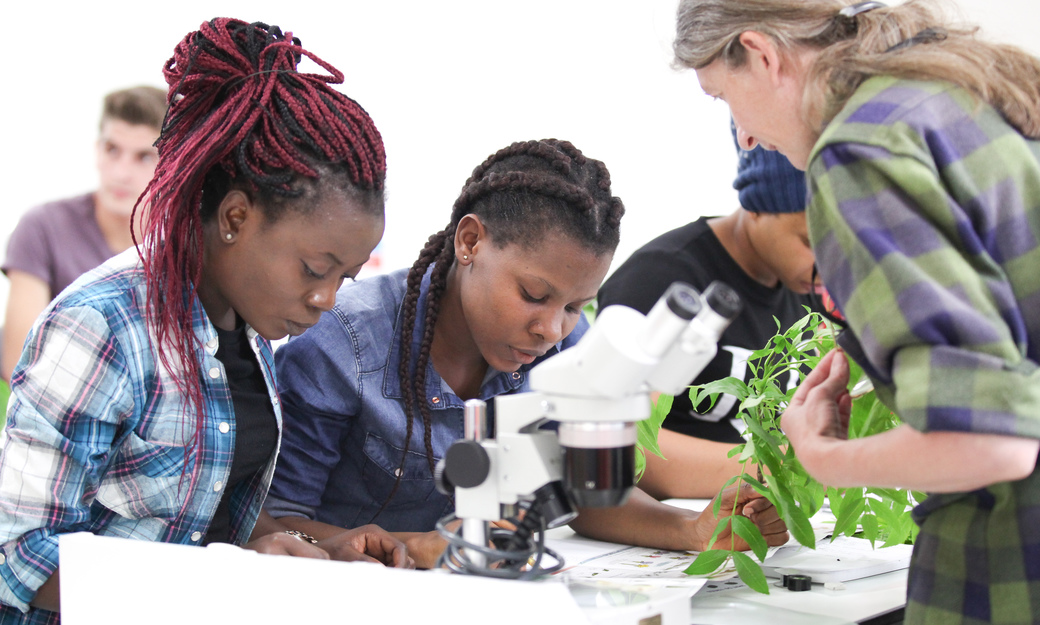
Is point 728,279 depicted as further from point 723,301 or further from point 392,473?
point 723,301

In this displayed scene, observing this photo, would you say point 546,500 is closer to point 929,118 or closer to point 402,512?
point 929,118

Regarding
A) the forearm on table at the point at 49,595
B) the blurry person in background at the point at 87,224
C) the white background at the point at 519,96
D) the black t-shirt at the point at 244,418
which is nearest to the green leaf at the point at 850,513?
the black t-shirt at the point at 244,418

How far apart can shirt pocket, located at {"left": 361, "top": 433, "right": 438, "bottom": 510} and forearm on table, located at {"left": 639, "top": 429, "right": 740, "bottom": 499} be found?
0.47m

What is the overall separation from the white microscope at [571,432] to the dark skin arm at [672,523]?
48cm

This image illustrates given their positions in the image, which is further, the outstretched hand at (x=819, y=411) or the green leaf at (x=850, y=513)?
the green leaf at (x=850, y=513)

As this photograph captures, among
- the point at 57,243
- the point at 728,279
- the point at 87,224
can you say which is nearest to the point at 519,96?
the point at 87,224

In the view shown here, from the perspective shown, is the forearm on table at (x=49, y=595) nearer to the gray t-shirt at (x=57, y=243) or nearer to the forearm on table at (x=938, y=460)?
the forearm on table at (x=938, y=460)

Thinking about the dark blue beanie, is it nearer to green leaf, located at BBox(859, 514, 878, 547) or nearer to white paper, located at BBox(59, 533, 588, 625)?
green leaf, located at BBox(859, 514, 878, 547)

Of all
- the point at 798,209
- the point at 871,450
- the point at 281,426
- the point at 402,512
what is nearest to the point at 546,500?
the point at 871,450

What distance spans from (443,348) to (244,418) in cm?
39

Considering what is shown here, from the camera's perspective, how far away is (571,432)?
0.77 metres

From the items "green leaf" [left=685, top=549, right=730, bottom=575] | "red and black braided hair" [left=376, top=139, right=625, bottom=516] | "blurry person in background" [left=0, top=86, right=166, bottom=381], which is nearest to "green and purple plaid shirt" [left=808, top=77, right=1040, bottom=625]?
"green leaf" [left=685, top=549, right=730, bottom=575]

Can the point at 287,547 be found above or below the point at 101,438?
below

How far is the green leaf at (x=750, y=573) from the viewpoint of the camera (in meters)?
1.11
